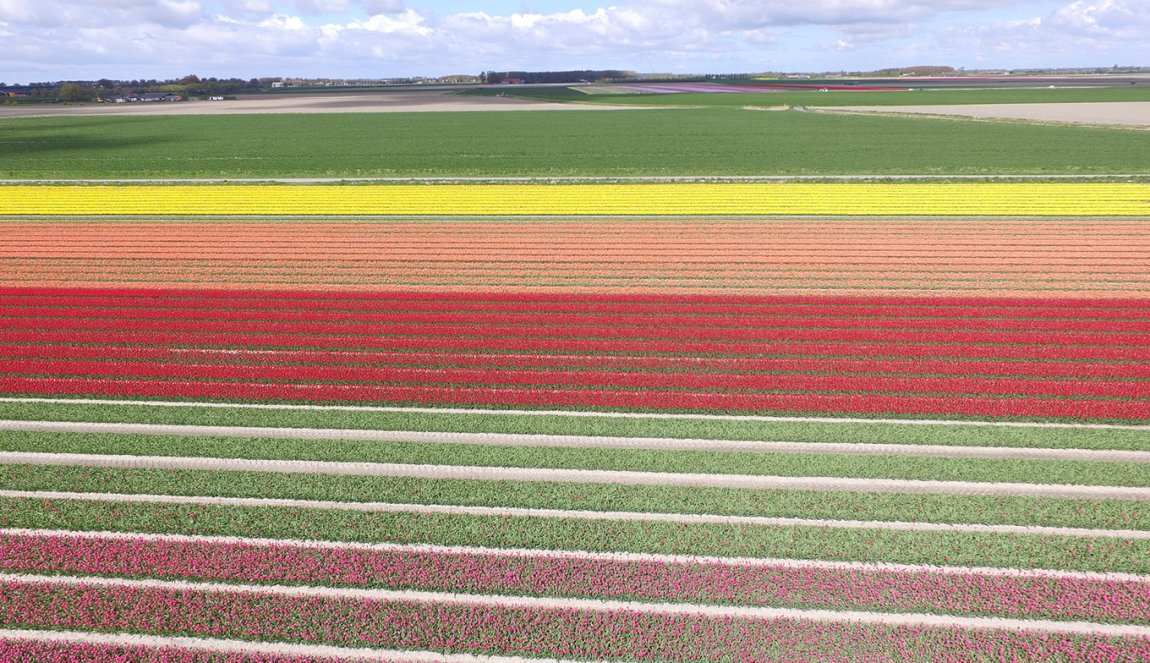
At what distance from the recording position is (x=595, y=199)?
934 inches

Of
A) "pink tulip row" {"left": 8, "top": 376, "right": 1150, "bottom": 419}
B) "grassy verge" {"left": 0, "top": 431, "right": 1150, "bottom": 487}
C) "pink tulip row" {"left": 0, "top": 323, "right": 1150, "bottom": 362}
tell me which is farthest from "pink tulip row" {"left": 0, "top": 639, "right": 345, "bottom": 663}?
"pink tulip row" {"left": 0, "top": 323, "right": 1150, "bottom": 362}

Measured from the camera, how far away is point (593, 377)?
10.0 metres

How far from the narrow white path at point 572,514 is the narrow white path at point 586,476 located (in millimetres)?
524

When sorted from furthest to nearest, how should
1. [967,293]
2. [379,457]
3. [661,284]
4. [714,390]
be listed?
[661,284] → [967,293] → [714,390] → [379,457]

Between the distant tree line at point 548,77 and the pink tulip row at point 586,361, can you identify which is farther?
the distant tree line at point 548,77

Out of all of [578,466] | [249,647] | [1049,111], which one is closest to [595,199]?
[578,466]

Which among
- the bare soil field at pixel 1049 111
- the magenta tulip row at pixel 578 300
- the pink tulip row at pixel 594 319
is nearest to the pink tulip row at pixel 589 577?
the pink tulip row at pixel 594 319

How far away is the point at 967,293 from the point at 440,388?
10.1 m

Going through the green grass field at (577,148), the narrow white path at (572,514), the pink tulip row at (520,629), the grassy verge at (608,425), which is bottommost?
the pink tulip row at (520,629)

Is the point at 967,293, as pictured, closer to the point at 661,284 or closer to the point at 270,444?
the point at 661,284

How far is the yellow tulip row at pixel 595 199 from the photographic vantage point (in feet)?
70.2

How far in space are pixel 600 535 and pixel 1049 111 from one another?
75.9m

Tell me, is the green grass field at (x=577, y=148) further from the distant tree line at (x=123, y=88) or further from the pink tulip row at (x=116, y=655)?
the distant tree line at (x=123, y=88)

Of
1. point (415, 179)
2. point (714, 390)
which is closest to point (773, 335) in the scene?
point (714, 390)
